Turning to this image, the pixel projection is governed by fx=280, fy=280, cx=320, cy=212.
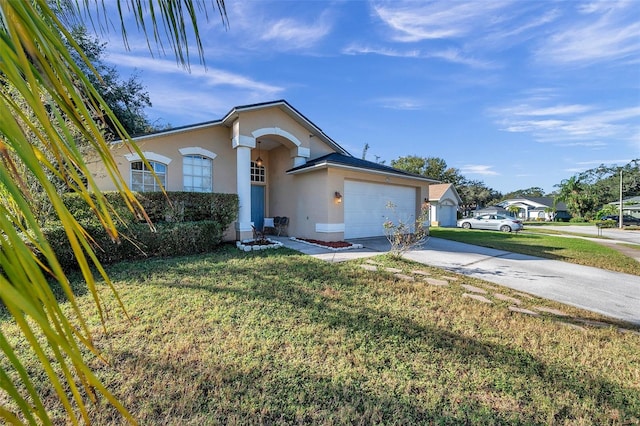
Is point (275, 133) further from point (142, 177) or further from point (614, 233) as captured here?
point (614, 233)

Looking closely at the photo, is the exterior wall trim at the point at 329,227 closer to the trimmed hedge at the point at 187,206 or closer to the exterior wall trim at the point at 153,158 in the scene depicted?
the trimmed hedge at the point at 187,206

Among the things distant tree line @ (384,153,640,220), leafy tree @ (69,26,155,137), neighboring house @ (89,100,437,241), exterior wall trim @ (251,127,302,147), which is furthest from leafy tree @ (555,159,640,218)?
leafy tree @ (69,26,155,137)

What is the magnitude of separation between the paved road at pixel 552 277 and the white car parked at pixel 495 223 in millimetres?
14778

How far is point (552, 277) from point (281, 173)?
422 inches

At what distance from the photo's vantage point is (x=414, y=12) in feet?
22.7

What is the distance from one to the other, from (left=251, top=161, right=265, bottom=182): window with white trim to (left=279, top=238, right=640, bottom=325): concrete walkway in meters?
4.83

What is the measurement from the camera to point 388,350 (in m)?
3.75

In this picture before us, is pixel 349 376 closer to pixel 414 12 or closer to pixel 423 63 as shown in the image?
pixel 414 12

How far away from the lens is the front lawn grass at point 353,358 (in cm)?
279

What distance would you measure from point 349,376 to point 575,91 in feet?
55.9

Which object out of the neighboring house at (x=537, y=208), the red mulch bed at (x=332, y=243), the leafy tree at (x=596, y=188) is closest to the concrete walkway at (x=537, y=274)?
the red mulch bed at (x=332, y=243)

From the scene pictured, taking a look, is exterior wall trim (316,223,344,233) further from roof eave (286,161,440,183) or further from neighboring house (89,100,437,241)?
roof eave (286,161,440,183)

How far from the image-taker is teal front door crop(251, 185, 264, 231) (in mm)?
14010

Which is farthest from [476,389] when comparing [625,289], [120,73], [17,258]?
[120,73]
